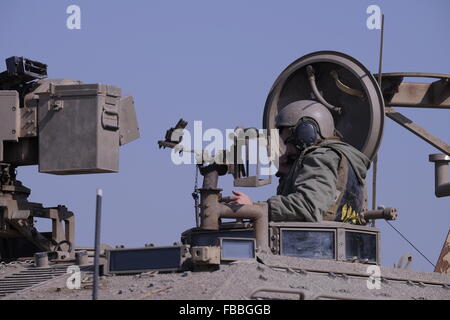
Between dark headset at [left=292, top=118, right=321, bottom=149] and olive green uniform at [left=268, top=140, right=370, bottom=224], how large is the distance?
19 cm

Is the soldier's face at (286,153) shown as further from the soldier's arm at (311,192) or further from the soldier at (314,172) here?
the soldier's arm at (311,192)

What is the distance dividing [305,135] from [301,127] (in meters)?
0.15

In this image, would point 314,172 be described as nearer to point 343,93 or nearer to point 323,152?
point 323,152

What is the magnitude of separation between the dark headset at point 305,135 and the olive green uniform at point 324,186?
0.19 meters

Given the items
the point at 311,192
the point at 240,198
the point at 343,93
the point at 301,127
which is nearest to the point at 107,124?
the point at 240,198

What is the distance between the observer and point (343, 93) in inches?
845

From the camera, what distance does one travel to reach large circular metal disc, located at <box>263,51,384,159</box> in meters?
20.9

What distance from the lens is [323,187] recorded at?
59.7 ft

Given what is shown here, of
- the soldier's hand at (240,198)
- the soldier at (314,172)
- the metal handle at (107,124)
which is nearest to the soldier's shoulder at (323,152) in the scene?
the soldier at (314,172)

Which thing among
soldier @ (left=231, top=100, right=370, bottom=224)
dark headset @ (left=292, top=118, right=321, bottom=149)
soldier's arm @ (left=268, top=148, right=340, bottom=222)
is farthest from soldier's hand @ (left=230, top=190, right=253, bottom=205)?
dark headset @ (left=292, top=118, right=321, bottom=149)

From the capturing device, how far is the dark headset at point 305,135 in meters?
19.3
